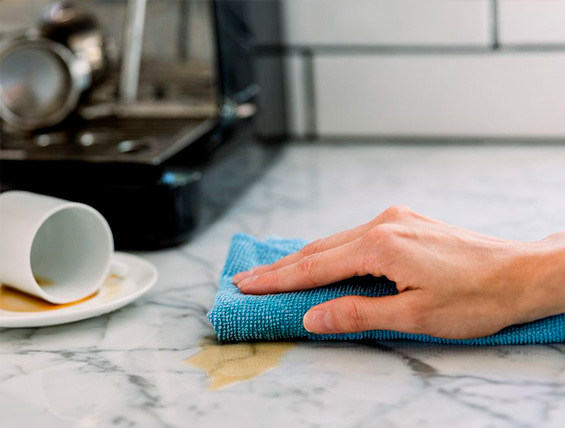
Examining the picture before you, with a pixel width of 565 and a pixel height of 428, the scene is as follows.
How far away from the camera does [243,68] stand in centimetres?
109

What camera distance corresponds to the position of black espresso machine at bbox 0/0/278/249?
2.82 feet

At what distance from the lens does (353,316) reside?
610 millimetres

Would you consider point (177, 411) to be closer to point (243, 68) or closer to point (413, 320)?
point (413, 320)

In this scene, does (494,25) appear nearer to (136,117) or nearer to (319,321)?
(136,117)

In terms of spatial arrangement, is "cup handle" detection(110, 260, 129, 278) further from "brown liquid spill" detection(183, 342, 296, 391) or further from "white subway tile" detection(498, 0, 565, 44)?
"white subway tile" detection(498, 0, 565, 44)

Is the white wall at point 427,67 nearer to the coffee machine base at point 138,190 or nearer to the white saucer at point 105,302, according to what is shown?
the coffee machine base at point 138,190

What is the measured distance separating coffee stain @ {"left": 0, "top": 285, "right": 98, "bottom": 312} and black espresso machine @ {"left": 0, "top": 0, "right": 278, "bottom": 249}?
15 centimetres

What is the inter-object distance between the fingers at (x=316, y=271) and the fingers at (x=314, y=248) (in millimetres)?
24

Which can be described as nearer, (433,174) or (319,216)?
(319,216)

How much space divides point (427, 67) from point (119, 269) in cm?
61

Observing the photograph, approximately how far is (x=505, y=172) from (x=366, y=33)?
29 centimetres

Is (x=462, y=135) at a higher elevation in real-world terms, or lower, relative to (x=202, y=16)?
lower

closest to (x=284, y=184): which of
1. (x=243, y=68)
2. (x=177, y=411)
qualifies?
(x=243, y=68)

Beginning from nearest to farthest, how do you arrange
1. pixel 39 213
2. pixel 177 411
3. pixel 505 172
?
pixel 177 411
pixel 39 213
pixel 505 172
